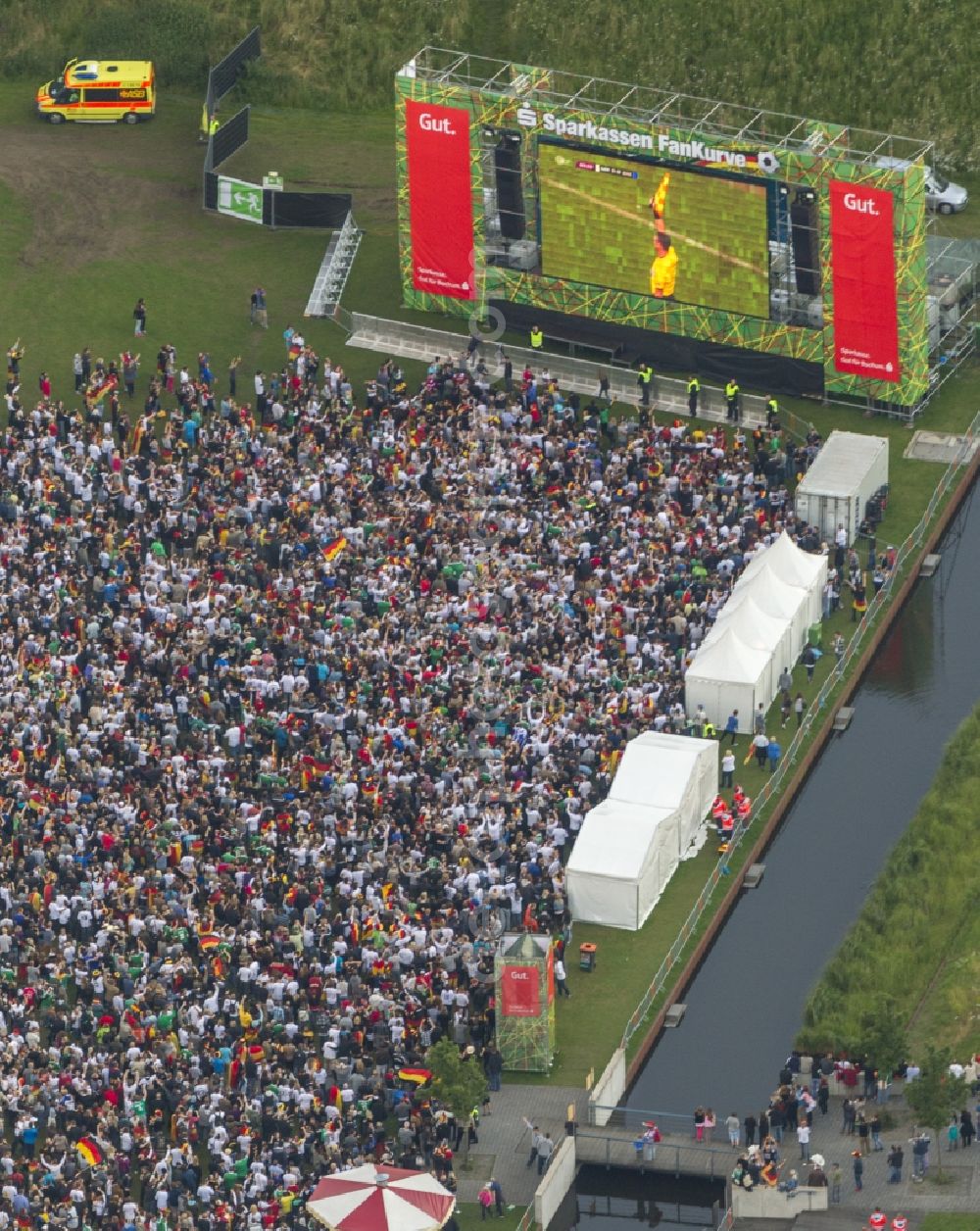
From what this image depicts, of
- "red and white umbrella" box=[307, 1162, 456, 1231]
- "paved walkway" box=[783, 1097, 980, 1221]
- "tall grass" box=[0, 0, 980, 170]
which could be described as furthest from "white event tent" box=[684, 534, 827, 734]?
"tall grass" box=[0, 0, 980, 170]

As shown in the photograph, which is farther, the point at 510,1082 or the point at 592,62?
the point at 592,62

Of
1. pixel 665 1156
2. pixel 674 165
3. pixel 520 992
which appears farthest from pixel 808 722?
pixel 674 165

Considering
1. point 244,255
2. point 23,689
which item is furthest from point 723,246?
point 23,689

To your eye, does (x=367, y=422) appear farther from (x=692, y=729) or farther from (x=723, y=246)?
(x=692, y=729)

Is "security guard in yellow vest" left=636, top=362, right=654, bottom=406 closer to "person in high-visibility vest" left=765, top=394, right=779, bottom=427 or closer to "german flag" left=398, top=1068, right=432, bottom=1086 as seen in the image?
"person in high-visibility vest" left=765, top=394, right=779, bottom=427

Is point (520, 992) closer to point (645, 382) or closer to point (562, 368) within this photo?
point (645, 382)
